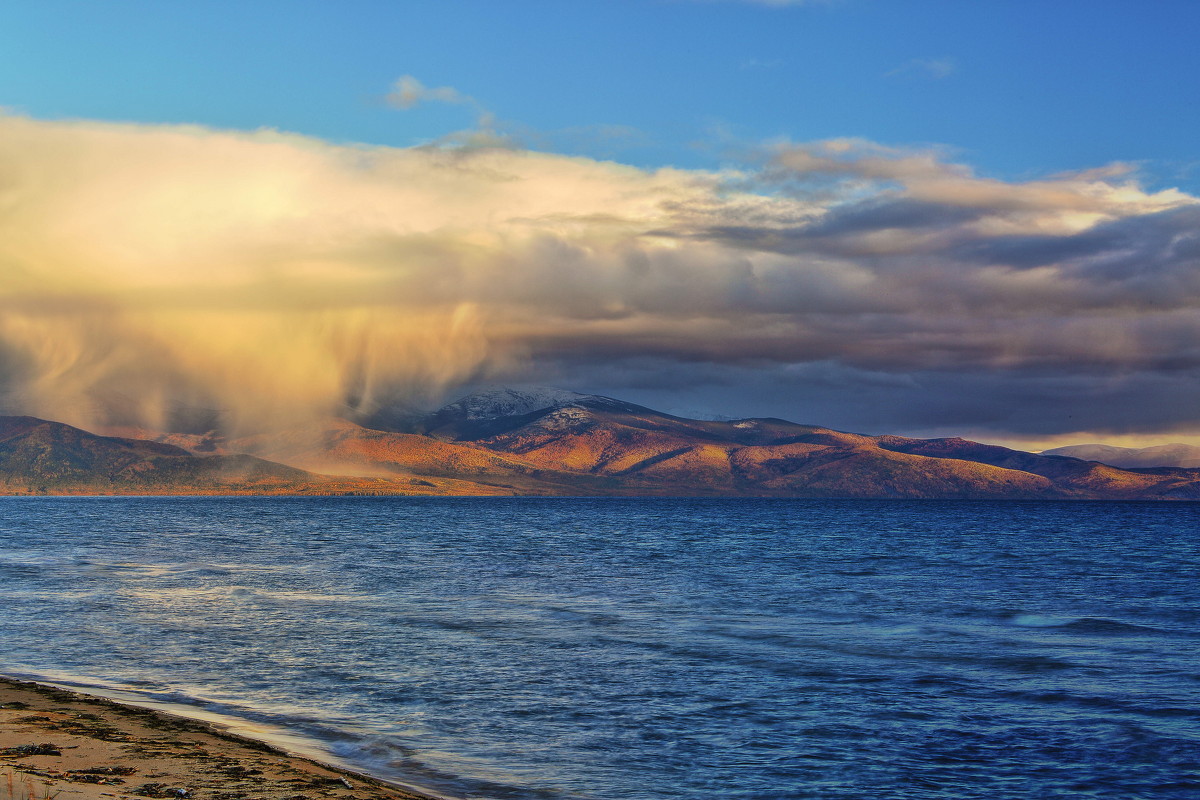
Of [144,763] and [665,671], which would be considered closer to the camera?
[144,763]

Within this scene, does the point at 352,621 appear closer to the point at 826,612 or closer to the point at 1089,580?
the point at 826,612

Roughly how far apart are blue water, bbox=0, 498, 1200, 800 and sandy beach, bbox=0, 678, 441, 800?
2.29 meters

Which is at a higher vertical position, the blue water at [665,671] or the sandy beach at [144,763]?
the sandy beach at [144,763]

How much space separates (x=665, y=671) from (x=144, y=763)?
55.9 feet

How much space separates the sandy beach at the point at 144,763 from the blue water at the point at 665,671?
7.51ft

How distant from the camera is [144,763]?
60.3ft

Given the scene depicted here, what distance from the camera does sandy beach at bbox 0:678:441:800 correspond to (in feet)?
53.7

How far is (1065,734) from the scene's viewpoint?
24250mm

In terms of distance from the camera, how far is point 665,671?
3178cm

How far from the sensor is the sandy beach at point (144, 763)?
53.7 feet

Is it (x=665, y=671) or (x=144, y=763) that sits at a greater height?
(x=144, y=763)

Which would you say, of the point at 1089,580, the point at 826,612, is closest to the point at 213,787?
the point at 826,612

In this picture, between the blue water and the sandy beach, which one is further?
the blue water

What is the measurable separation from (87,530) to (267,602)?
103351 mm
